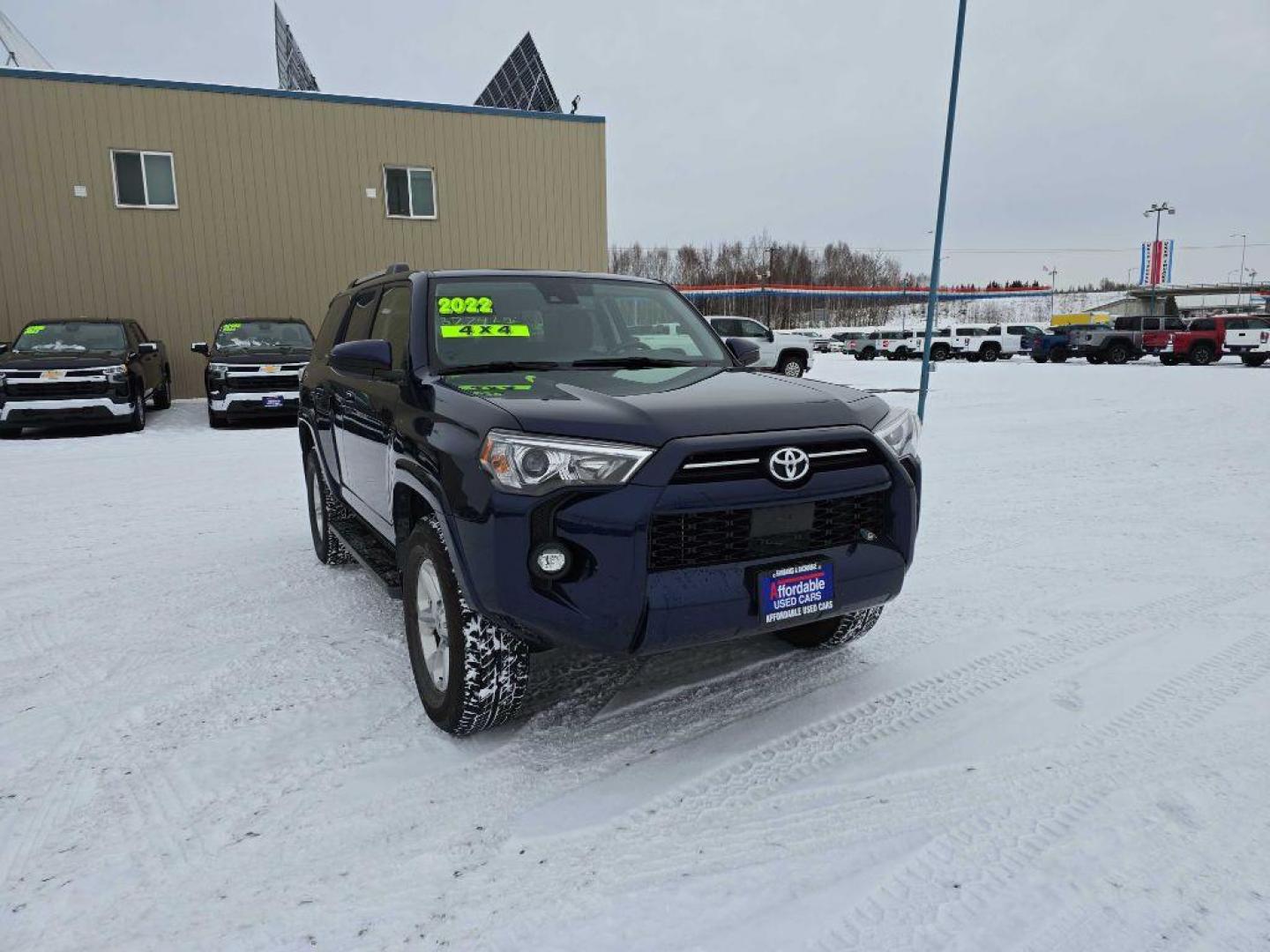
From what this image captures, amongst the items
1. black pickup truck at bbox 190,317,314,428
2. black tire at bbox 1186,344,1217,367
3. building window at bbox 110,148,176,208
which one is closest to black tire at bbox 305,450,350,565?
black pickup truck at bbox 190,317,314,428

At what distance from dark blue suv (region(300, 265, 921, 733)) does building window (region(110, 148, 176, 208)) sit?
15345 millimetres

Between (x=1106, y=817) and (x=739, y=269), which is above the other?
(x=739, y=269)

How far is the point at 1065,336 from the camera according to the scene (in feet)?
104

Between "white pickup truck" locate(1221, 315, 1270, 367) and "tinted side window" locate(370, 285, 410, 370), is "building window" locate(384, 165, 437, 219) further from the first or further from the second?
"white pickup truck" locate(1221, 315, 1270, 367)

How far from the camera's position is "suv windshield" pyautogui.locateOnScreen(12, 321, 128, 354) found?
11.9 meters

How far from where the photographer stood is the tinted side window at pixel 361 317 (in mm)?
4391

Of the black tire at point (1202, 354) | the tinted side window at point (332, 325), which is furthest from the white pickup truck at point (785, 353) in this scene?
the tinted side window at point (332, 325)

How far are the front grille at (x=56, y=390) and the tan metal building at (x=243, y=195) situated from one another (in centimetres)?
538

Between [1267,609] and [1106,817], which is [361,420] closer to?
[1106,817]

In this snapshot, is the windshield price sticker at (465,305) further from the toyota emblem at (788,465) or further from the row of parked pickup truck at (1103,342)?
the row of parked pickup truck at (1103,342)

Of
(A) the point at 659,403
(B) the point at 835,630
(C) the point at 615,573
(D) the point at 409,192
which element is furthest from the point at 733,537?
(D) the point at 409,192

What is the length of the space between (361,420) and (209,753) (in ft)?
5.36

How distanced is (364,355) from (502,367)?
0.58 meters

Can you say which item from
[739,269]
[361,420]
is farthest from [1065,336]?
[739,269]
